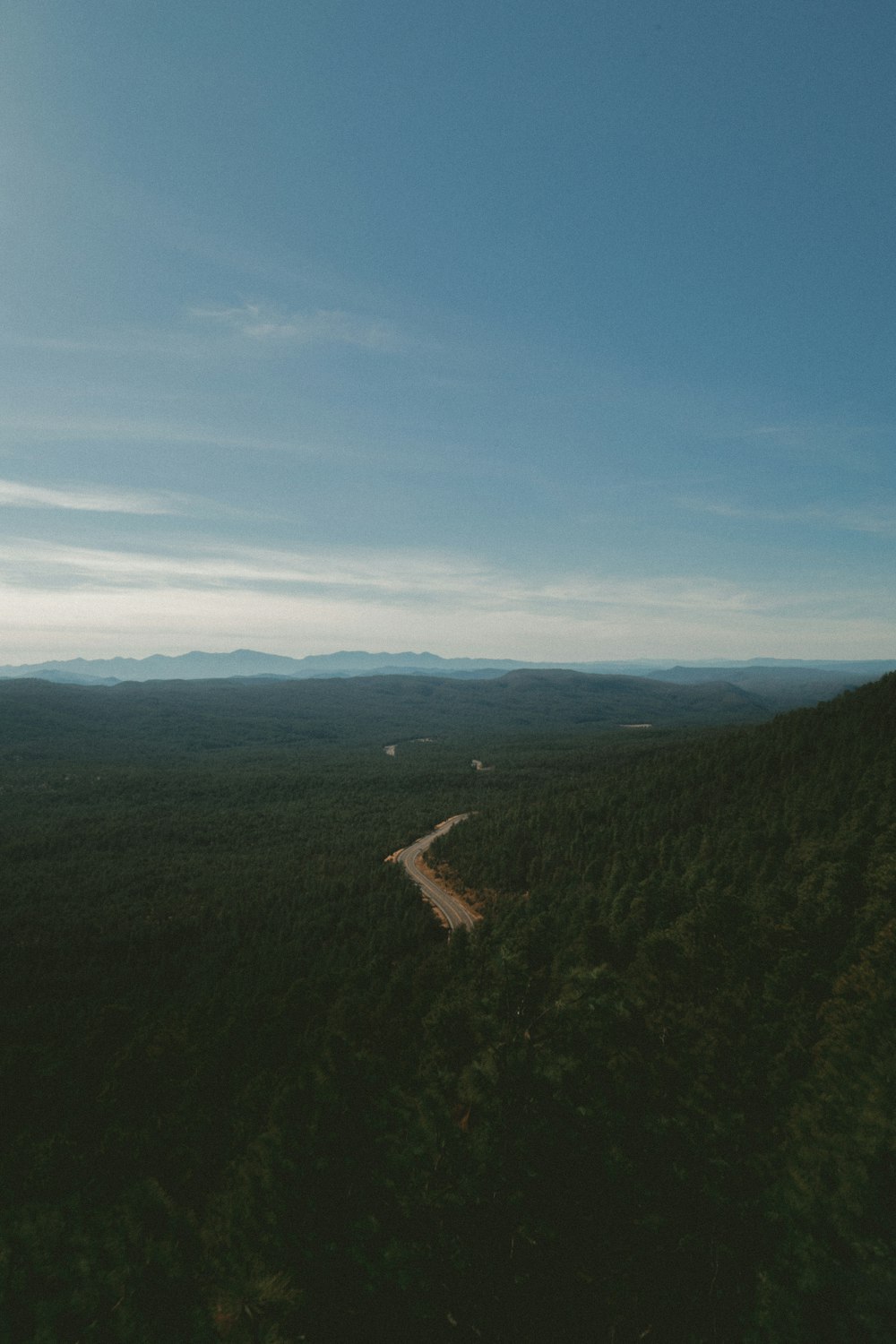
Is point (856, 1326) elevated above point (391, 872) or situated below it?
above

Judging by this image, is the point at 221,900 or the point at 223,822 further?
the point at 223,822

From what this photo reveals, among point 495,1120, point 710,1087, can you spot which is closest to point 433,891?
point 710,1087

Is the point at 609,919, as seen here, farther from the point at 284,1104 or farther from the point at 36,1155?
the point at 36,1155

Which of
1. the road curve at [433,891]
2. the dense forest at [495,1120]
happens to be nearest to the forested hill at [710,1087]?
the dense forest at [495,1120]

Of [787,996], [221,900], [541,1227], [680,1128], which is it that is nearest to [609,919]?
[787,996]

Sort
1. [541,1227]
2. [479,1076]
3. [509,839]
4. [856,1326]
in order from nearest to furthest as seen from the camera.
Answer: [856,1326], [541,1227], [479,1076], [509,839]

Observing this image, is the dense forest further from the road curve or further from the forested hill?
the road curve

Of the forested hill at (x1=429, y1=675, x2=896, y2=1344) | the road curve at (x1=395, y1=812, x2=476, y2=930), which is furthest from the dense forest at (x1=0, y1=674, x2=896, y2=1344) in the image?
the road curve at (x1=395, y1=812, x2=476, y2=930)

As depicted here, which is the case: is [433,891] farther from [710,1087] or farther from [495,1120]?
[495,1120]

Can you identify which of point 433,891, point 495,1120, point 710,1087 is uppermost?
point 495,1120
